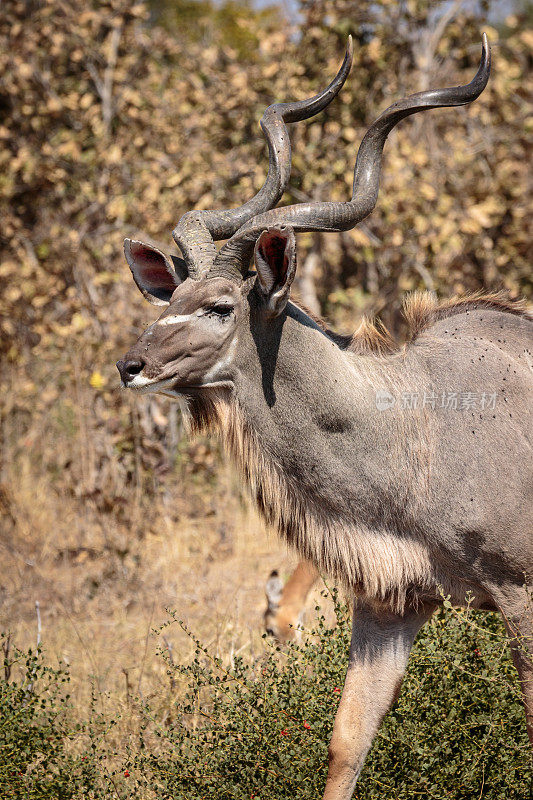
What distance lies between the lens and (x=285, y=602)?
4.96 m

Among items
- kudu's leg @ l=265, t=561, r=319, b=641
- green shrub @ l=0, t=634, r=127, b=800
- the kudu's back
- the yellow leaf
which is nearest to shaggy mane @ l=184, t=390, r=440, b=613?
the kudu's back

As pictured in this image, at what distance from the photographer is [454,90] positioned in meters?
3.14

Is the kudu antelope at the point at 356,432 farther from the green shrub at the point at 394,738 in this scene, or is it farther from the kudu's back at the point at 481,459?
the green shrub at the point at 394,738

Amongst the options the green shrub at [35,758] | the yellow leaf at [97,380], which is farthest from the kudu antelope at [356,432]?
the yellow leaf at [97,380]

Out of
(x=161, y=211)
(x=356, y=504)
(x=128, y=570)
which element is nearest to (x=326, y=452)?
(x=356, y=504)

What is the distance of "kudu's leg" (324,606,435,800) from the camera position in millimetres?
3178

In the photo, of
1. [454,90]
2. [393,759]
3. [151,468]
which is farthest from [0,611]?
[454,90]

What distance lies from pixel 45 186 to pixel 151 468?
3115 mm

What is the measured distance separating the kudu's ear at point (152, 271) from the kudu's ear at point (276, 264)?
0.50m

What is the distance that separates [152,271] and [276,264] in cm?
69

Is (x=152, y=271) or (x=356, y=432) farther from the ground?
(x=152, y=271)

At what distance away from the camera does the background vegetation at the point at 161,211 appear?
6.43 metres

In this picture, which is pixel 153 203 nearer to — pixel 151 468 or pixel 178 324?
pixel 151 468

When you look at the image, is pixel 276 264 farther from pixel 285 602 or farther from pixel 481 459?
pixel 285 602
